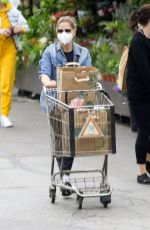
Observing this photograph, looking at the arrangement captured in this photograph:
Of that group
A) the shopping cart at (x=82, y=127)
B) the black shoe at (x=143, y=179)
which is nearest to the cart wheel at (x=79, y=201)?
the shopping cart at (x=82, y=127)

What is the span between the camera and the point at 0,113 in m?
12.7

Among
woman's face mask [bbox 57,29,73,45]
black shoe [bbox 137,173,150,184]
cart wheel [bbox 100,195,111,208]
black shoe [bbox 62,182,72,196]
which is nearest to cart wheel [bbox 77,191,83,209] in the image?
cart wheel [bbox 100,195,111,208]

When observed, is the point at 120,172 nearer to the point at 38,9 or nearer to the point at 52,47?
the point at 52,47

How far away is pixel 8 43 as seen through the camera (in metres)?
11.9

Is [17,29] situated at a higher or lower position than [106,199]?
higher

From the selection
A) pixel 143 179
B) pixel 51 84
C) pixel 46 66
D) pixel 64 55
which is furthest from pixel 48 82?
pixel 143 179

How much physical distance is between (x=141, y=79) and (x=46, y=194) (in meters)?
1.44

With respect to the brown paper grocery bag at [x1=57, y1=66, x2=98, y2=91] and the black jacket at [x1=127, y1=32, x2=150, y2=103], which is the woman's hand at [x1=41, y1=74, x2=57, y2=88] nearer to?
the brown paper grocery bag at [x1=57, y1=66, x2=98, y2=91]

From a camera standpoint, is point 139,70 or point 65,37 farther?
point 139,70

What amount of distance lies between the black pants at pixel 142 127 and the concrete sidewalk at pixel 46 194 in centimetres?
33

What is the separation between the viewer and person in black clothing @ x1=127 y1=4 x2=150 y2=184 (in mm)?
8031

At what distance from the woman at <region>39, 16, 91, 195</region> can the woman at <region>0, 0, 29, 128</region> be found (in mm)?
3941

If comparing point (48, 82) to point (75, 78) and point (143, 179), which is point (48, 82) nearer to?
point (75, 78)

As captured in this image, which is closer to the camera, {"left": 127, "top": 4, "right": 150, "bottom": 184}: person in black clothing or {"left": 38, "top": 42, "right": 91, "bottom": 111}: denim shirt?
{"left": 38, "top": 42, "right": 91, "bottom": 111}: denim shirt
